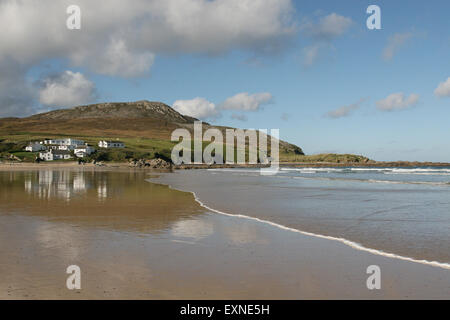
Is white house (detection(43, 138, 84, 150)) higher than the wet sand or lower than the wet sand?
higher

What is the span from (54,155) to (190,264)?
12921 centimetres

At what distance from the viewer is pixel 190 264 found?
9.25m

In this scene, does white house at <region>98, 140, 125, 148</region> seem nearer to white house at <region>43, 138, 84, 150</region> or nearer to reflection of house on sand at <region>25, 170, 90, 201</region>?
white house at <region>43, 138, 84, 150</region>

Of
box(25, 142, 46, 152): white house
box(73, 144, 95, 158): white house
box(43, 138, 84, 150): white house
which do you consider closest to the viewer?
box(73, 144, 95, 158): white house

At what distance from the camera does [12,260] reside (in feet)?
30.7

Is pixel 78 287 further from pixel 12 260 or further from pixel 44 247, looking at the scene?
pixel 44 247

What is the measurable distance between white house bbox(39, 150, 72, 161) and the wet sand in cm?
11891

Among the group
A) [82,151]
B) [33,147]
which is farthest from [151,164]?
[33,147]

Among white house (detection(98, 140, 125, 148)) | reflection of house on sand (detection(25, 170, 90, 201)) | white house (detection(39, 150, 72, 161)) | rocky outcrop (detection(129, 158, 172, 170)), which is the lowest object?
reflection of house on sand (detection(25, 170, 90, 201))

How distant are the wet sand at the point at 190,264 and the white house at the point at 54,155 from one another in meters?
119

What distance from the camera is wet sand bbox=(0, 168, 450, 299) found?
737cm

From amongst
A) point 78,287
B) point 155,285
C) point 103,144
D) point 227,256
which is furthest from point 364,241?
point 103,144

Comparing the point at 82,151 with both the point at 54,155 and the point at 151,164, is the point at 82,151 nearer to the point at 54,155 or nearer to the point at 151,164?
the point at 54,155

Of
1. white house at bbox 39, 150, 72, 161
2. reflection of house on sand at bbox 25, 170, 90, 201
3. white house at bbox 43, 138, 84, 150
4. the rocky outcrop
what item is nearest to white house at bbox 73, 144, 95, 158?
white house at bbox 39, 150, 72, 161
